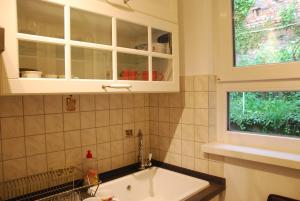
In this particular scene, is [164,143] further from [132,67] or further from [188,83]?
[132,67]

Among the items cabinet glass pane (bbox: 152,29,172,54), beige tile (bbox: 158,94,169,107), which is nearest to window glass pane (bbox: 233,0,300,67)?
cabinet glass pane (bbox: 152,29,172,54)

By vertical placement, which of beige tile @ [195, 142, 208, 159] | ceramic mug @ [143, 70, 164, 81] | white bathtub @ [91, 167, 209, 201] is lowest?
white bathtub @ [91, 167, 209, 201]

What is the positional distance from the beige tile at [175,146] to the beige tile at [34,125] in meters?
0.90

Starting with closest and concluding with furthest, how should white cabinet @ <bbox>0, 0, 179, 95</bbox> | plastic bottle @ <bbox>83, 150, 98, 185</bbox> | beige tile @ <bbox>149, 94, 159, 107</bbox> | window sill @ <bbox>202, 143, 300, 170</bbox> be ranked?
white cabinet @ <bbox>0, 0, 179, 95</bbox> → window sill @ <bbox>202, 143, 300, 170</bbox> → plastic bottle @ <bbox>83, 150, 98, 185</bbox> → beige tile @ <bbox>149, 94, 159, 107</bbox>

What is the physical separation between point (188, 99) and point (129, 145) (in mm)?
564

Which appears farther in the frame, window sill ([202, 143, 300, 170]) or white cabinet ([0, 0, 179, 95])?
window sill ([202, 143, 300, 170])

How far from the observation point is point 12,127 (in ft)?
3.98

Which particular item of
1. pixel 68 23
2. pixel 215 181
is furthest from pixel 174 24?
pixel 215 181

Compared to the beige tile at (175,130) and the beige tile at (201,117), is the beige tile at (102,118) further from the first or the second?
the beige tile at (201,117)

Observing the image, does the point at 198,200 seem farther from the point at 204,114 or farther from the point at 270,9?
the point at 270,9

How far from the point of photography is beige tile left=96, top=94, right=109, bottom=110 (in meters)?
1.56

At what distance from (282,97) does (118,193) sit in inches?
45.1

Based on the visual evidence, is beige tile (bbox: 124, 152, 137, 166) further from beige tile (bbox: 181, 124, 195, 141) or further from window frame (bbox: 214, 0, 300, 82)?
window frame (bbox: 214, 0, 300, 82)

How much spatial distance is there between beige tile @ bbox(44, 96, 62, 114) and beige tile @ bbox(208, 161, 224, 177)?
101cm
